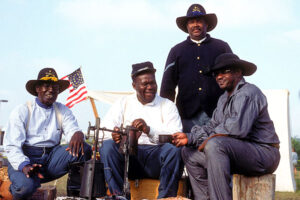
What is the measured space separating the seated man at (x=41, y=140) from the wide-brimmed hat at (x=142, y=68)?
100 cm

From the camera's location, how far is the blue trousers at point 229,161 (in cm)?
372

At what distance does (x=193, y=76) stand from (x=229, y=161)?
5.93ft

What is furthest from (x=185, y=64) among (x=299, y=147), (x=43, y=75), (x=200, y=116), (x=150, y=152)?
(x=299, y=147)

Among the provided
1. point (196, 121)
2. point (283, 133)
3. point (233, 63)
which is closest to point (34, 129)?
point (196, 121)

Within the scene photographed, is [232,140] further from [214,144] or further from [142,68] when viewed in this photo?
[142,68]

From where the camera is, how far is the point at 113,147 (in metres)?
4.53

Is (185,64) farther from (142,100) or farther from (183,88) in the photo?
(142,100)

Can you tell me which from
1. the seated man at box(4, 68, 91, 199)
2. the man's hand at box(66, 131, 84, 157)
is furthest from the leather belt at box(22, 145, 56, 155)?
the man's hand at box(66, 131, 84, 157)

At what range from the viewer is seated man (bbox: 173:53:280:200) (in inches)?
148

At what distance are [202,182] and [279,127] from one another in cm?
693

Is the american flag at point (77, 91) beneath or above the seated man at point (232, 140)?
above

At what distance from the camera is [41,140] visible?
464 centimetres

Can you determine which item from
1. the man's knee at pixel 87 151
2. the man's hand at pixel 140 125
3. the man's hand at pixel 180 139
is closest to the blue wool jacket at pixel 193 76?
the man's hand at pixel 180 139

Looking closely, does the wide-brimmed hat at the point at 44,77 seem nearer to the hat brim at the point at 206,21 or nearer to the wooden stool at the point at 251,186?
the hat brim at the point at 206,21
